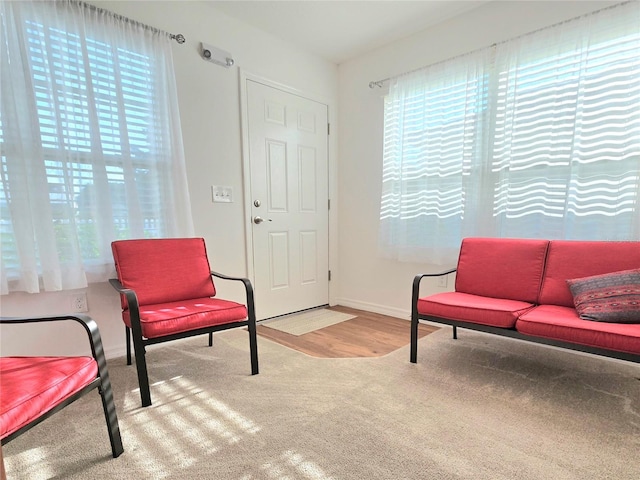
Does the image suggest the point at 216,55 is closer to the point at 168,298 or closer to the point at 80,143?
the point at 80,143

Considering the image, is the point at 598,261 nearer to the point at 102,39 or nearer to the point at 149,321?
the point at 149,321

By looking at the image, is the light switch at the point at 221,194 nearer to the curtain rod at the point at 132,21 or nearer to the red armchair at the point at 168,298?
the red armchair at the point at 168,298

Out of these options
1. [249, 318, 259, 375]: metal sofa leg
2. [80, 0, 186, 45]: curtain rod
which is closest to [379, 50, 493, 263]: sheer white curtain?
[249, 318, 259, 375]: metal sofa leg

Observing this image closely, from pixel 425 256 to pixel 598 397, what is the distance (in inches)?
58.1

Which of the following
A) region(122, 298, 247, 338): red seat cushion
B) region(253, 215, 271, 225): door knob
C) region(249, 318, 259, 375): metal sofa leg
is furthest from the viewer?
region(253, 215, 271, 225): door knob

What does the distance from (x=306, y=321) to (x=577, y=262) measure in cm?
208

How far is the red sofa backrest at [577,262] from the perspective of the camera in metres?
1.89

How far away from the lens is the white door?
3023mm

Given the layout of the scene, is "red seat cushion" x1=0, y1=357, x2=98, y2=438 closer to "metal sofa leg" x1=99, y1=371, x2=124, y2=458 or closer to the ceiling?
"metal sofa leg" x1=99, y1=371, x2=124, y2=458

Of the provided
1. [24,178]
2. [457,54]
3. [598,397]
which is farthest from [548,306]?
[24,178]

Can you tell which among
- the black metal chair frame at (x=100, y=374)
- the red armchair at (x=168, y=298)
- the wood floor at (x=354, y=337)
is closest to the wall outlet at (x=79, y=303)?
the red armchair at (x=168, y=298)

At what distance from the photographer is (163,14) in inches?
94.6

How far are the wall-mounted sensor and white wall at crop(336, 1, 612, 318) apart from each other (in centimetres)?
127

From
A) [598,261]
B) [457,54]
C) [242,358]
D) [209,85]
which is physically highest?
[457,54]
